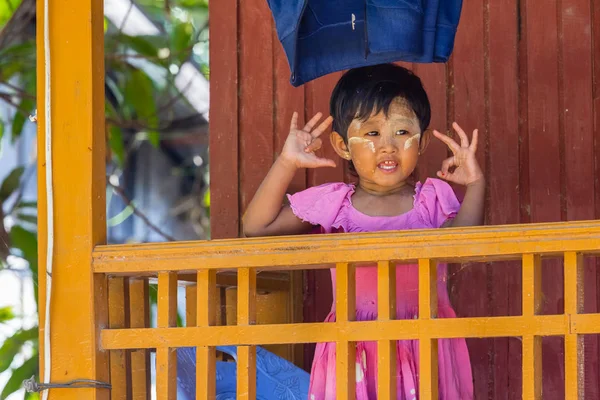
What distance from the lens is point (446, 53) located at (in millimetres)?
3586

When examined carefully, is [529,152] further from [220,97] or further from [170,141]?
[170,141]

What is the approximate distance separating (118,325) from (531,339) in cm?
121


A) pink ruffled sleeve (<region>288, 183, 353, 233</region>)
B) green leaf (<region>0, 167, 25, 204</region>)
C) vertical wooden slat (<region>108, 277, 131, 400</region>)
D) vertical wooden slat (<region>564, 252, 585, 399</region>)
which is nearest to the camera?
vertical wooden slat (<region>564, 252, 585, 399</region>)

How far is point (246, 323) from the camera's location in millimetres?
3018

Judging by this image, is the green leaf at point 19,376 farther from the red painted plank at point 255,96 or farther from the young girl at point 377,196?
the young girl at point 377,196

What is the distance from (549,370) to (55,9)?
7.42 feet

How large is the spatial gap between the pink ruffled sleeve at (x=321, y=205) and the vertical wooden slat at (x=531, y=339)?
0.99 metres

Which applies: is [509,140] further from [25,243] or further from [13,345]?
[13,345]

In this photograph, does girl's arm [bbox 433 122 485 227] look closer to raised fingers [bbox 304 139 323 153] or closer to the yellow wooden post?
raised fingers [bbox 304 139 323 153]

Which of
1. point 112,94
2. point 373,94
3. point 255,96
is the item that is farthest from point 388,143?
A: point 112,94

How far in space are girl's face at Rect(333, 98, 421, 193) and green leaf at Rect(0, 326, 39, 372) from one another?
3608 mm

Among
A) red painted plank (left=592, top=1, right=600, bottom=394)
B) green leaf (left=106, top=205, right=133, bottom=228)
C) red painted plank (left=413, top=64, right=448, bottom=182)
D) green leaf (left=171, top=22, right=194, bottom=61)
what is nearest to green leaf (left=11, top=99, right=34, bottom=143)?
green leaf (left=171, top=22, right=194, bottom=61)

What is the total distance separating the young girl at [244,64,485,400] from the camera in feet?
11.5

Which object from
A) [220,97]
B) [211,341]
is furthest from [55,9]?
[220,97]
